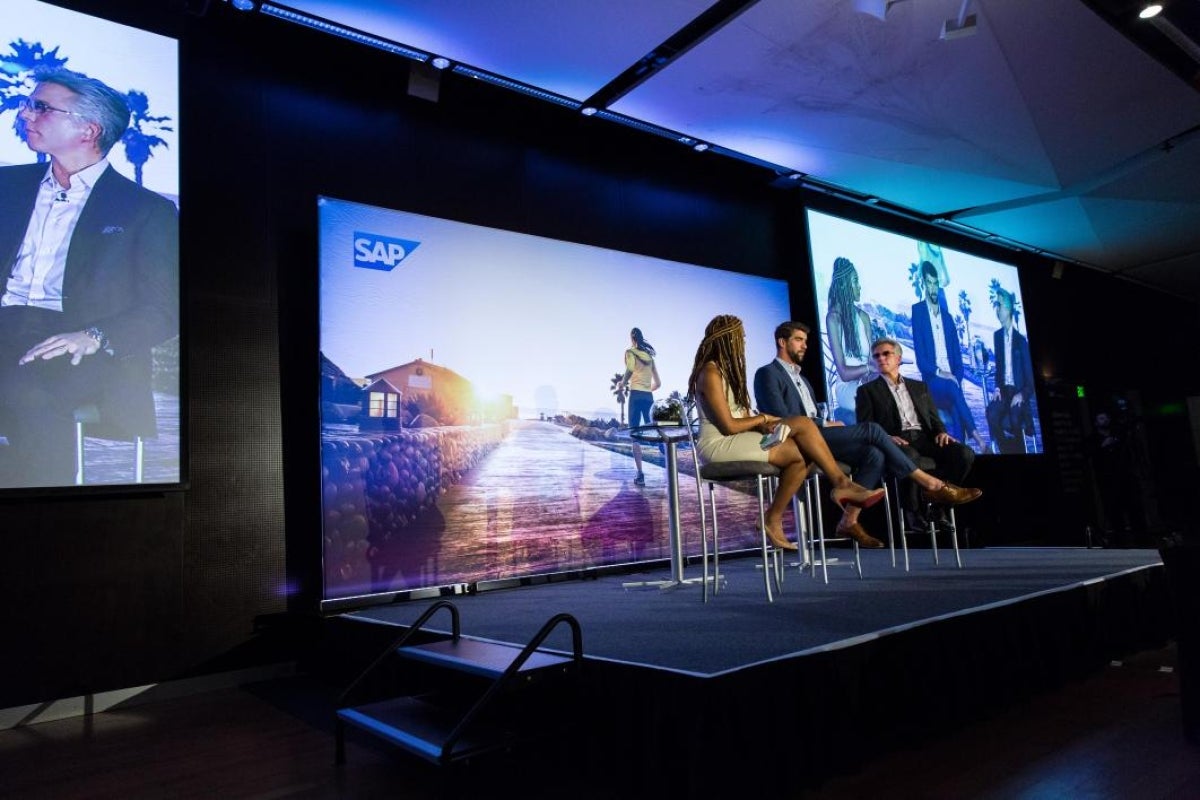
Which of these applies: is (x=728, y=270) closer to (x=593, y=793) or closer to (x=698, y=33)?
(x=698, y=33)

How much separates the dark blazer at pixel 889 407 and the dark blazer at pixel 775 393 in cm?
70

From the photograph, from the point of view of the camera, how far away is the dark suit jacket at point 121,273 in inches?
134

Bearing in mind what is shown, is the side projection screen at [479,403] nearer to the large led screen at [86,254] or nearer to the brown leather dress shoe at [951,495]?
the large led screen at [86,254]

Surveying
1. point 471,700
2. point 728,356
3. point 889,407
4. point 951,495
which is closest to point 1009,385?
point 889,407

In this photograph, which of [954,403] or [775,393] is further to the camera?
[954,403]

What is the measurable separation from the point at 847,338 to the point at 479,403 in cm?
377

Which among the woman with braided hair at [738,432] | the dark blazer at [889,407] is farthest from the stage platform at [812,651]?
the dark blazer at [889,407]

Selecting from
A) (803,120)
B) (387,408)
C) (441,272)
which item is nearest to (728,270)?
(803,120)

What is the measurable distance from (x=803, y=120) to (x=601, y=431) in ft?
8.92

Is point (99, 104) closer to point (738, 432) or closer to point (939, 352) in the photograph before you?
point (738, 432)

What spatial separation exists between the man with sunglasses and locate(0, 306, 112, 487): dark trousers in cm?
386

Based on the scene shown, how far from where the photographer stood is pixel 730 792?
1768mm

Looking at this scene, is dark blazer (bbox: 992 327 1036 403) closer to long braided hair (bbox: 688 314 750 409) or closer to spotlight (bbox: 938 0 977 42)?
spotlight (bbox: 938 0 977 42)

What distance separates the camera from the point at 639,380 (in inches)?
221
